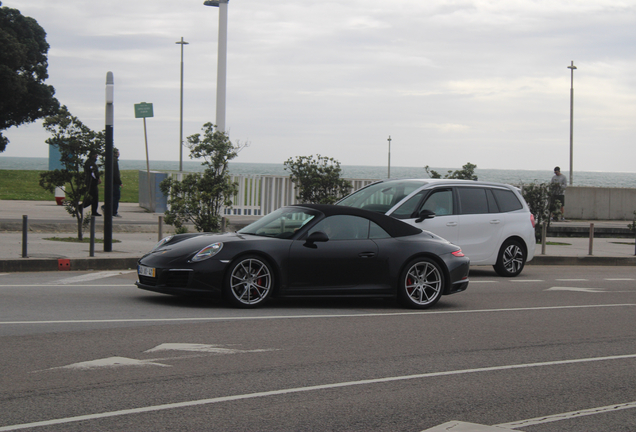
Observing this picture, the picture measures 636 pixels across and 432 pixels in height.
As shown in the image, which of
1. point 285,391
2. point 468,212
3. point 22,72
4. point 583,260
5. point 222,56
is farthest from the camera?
point 22,72

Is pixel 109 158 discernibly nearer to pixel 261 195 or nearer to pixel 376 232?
pixel 376 232

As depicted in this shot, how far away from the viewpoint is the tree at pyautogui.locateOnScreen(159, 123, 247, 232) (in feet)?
52.3

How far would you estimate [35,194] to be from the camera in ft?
108

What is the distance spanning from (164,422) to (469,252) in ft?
32.2

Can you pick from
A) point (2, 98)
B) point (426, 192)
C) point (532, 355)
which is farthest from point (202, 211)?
point (2, 98)

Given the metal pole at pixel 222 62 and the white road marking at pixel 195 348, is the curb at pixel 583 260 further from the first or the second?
the white road marking at pixel 195 348

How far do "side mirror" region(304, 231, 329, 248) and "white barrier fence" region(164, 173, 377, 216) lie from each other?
13.6 metres

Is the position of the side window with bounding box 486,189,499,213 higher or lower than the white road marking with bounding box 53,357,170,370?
higher

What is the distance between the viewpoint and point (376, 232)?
10.2 m

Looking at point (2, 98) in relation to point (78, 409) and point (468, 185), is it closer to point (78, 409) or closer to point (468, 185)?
point (468, 185)

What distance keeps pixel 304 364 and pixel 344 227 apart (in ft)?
12.1

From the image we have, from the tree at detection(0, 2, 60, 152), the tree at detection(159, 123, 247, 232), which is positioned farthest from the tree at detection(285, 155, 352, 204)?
the tree at detection(0, 2, 60, 152)

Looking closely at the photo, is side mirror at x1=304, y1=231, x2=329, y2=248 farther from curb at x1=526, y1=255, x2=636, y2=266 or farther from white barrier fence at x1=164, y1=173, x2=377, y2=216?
white barrier fence at x1=164, y1=173, x2=377, y2=216

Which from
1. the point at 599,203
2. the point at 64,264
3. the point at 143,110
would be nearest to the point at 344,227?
the point at 64,264
